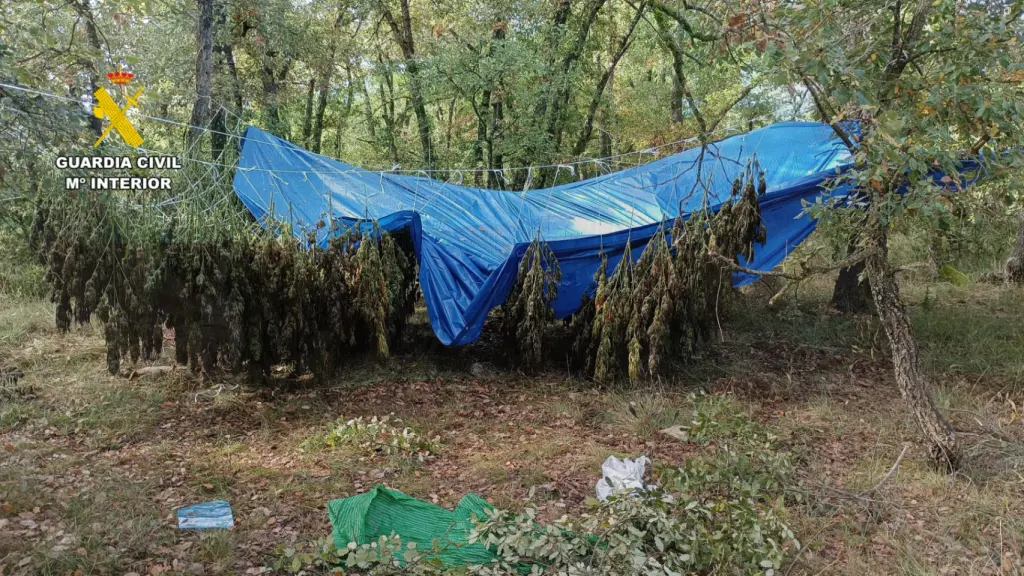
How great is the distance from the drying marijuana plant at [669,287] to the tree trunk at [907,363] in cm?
106

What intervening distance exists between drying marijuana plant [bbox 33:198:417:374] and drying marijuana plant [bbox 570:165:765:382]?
1.48 m

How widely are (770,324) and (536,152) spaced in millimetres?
3402

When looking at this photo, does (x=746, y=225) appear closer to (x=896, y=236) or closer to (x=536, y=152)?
(x=536, y=152)

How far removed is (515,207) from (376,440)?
2270 millimetres

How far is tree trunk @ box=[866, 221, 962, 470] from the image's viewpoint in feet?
10.4

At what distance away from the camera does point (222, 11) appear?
6.70 m

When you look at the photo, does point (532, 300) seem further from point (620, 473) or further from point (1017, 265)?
point (1017, 265)

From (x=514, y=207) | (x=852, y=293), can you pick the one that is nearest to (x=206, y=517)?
(x=514, y=207)

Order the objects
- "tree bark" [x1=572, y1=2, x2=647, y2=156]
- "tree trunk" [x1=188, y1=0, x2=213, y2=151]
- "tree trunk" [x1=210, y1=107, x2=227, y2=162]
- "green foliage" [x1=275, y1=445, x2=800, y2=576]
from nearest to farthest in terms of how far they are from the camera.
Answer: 1. "green foliage" [x1=275, y1=445, x2=800, y2=576]
2. "tree trunk" [x1=188, y1=0, x2=213, y2=151]
3. "tree trunk" [x1=210, y1=107, x2=227, y2=162]
4. "tree bark" [x1=572, y1=2, x2=647, y2=156]

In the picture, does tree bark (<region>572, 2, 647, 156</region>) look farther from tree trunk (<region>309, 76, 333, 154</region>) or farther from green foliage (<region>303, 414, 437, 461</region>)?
green foliage (<region>303, 414, 437, 461</region>)

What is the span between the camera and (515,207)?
524 centimetres

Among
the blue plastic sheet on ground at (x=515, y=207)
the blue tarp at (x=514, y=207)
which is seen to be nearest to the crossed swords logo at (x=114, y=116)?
the blue plastic sheet on ground at (x=515, y=207)

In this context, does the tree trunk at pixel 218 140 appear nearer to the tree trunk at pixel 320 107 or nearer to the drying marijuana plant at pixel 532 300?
the drying marijuana plant at pixel 532 300

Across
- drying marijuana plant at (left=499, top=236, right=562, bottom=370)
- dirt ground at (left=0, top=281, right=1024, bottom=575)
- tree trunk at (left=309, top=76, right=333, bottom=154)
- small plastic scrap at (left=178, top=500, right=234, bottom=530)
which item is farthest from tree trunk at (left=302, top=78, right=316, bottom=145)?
small plastic scrap at (left=178, top=500, right=234, bottom=530)
